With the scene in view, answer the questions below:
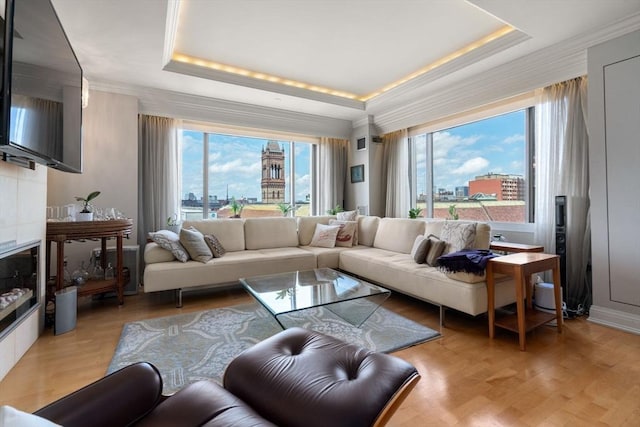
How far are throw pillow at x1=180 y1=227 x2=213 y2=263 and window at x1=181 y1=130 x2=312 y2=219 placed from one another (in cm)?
129

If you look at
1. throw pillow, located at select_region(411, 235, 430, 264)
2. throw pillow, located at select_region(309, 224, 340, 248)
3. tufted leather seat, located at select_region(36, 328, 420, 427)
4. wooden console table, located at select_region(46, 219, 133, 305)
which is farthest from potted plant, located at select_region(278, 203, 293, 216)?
tufted leather seat, located at select_region(36, 328, 420, 427)

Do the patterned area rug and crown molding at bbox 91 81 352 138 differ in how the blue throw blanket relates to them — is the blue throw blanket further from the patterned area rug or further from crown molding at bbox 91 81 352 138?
crown molding at bbox 91 81 352 138

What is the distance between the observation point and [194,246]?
329 cm

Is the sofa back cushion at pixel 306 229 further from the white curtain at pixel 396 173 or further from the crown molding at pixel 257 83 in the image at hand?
the crown molding at pixel 257 83

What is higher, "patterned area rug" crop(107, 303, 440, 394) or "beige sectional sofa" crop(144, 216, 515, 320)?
"beige sectional sofa" crop(144, 216, 515, 320)

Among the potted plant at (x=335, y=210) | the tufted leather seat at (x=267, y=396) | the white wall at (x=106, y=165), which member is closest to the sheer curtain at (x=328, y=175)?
the potted plant at (x=335, y=210)

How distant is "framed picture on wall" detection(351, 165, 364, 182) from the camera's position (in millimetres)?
5352

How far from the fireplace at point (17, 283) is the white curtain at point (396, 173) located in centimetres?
437

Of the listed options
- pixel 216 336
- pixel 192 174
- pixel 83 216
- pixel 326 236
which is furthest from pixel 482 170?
pixel 83 216

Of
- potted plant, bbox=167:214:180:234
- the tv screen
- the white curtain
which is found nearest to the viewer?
the tv screen

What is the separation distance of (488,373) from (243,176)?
13.7 feet

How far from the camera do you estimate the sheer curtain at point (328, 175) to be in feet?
17.9

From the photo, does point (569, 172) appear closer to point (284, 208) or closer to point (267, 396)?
point (267, 396)

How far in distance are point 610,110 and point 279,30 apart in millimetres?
3012
